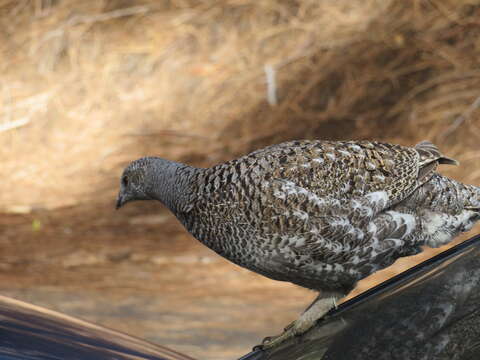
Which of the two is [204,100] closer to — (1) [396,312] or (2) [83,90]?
(2) [83,90]

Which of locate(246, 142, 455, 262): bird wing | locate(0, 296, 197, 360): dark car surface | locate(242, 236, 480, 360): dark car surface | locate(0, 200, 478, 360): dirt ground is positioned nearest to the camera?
locate(242, 236, 480, 360): dark car surface

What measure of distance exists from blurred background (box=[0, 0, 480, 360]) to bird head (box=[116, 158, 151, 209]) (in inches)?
144

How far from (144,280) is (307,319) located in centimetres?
484

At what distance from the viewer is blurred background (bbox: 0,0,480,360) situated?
8.80 meters

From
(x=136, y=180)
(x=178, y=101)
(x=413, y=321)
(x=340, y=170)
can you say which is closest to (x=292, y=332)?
(x=340, y=170)

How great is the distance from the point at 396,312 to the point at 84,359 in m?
0.84

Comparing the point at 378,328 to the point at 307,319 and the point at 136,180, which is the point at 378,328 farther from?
the point at 136,180

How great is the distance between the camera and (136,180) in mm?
4441

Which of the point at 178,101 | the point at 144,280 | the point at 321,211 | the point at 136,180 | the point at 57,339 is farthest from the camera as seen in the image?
the point at 178,101

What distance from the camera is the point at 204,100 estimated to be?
1023 cm

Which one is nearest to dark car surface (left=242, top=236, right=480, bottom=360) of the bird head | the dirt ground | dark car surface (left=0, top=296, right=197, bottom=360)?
dark car surface (left=0, top=296, right=197, bottom=360)

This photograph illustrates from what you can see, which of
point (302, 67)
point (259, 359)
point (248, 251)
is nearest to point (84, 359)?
point (259, 359)

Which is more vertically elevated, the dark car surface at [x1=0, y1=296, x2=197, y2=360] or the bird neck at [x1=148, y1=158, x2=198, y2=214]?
the bird neck at [x1=148, y1=158, x2=198, y2=214]

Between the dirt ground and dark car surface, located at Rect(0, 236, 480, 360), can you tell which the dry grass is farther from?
dark car surface, located at Rect(0, 236, 480, 360)
